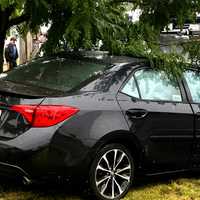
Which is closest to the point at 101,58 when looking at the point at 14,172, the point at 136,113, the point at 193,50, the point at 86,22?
the point at 86,22

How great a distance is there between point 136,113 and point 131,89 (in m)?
0.26

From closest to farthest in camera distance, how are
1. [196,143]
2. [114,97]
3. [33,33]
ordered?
[114,97], [196,143], [33,33]

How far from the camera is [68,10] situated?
20.8 feet

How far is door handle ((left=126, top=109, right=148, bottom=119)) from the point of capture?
554 centimetres

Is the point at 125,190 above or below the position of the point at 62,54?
below

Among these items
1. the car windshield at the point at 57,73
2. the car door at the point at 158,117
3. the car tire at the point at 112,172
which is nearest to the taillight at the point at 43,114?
the car windshield at the point at 57,73

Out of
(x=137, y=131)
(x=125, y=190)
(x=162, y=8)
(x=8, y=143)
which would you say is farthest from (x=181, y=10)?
(x=8, y=143)

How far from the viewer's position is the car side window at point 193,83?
6.25 meters

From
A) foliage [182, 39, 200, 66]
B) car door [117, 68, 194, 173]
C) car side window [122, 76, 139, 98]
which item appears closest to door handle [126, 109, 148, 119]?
car door [117, 68, 194, 173]

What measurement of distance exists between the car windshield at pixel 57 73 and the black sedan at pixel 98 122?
10 mm

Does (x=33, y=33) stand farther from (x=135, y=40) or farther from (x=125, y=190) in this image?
(x=125, y=190)

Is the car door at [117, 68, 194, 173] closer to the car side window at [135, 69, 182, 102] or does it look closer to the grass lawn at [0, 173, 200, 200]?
the car side window at [135, 69, 182, 102]

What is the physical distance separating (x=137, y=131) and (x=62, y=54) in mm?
1303

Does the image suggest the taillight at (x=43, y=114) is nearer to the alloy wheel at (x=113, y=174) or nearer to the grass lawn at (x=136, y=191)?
the alloy wheel at (x=113, y=174)
